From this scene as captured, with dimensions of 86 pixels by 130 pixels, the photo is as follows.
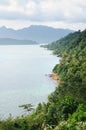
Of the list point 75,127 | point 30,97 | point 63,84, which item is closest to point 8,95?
point 30,97

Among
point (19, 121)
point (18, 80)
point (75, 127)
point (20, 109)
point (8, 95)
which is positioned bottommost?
point (75, 127)

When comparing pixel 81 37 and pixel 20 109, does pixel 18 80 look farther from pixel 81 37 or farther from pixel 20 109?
pixel 81 37

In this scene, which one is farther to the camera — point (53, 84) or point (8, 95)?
point (53, 84)

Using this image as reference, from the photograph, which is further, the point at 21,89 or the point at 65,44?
the point at 65,44

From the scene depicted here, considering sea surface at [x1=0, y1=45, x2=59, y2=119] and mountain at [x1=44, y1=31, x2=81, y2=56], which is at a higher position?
mountain at [x1=44, y1=31, x2=81, y2=56]

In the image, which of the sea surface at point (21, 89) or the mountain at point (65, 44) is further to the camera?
the mountain at point (65, 44)

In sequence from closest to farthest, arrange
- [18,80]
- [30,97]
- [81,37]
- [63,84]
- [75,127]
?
[75,127]
[63,84]
[30,97]
[18,80]
[81,37]

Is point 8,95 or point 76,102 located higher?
point 8,95

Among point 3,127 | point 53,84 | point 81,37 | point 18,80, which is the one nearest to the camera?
point 3,127

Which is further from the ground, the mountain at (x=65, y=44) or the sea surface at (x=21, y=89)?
the mountain at (x=65, y=44)

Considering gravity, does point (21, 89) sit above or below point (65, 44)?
below

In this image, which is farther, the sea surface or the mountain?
the mountain
